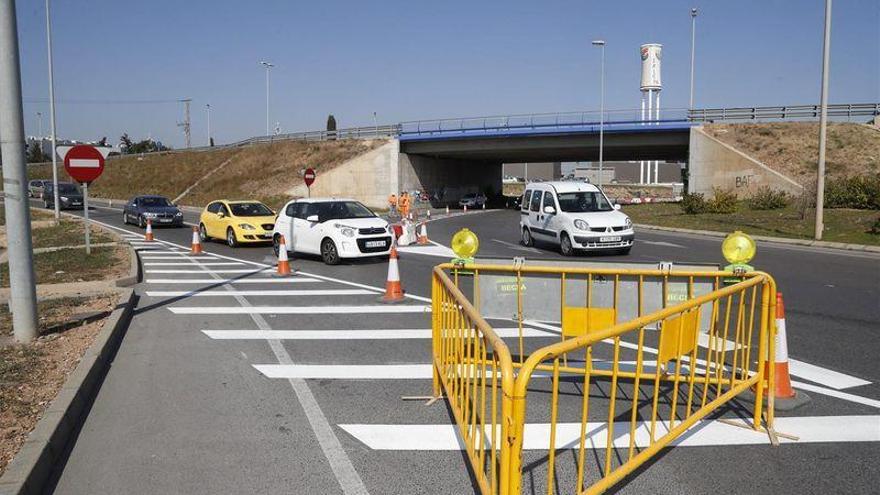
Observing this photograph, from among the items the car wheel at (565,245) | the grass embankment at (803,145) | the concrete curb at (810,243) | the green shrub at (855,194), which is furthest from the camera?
the grass embankment at (803,145)

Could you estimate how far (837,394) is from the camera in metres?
6.23

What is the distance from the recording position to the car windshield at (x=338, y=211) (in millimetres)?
17753

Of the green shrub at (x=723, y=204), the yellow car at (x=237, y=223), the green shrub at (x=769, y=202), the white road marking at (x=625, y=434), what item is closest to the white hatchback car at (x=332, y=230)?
the yellow car at (x=237, y=223)

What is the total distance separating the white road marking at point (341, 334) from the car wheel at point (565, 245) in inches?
365

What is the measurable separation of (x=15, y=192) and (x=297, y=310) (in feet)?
13.5

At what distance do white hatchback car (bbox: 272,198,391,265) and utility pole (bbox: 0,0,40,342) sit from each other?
29.6ft

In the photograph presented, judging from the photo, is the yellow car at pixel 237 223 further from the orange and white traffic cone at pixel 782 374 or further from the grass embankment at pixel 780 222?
the orange and white traffic cone at pixel 782 374

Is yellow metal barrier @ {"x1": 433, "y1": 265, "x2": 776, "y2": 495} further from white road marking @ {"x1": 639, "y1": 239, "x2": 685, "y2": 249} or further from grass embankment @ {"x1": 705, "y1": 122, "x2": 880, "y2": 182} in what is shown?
grass embankment @ {"x1": 705, "y1": 122, "x2": 880, "y2": 182}

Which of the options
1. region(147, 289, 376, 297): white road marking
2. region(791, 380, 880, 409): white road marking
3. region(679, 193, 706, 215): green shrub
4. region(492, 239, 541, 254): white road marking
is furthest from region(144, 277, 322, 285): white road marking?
region(679, 193, 706, 215): green shrub

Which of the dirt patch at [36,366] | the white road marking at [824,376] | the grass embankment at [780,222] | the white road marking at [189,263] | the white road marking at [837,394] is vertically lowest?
the white road marking at [189,263]

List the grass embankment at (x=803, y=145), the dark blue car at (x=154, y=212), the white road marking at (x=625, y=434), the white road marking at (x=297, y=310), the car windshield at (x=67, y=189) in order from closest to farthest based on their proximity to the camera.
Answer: the white road marking at (x=625, y=434) < the white road marking at (x=297, y=310) < the dark blue car at (x=154, y=212) < the grass embankment at (x=803, y=145) < the car windshield at (x=67, y=189)

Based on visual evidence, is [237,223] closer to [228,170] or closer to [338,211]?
[338,211]

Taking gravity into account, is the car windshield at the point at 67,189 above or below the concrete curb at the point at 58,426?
above

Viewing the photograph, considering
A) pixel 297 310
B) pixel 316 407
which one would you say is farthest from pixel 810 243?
pixel 316 407
